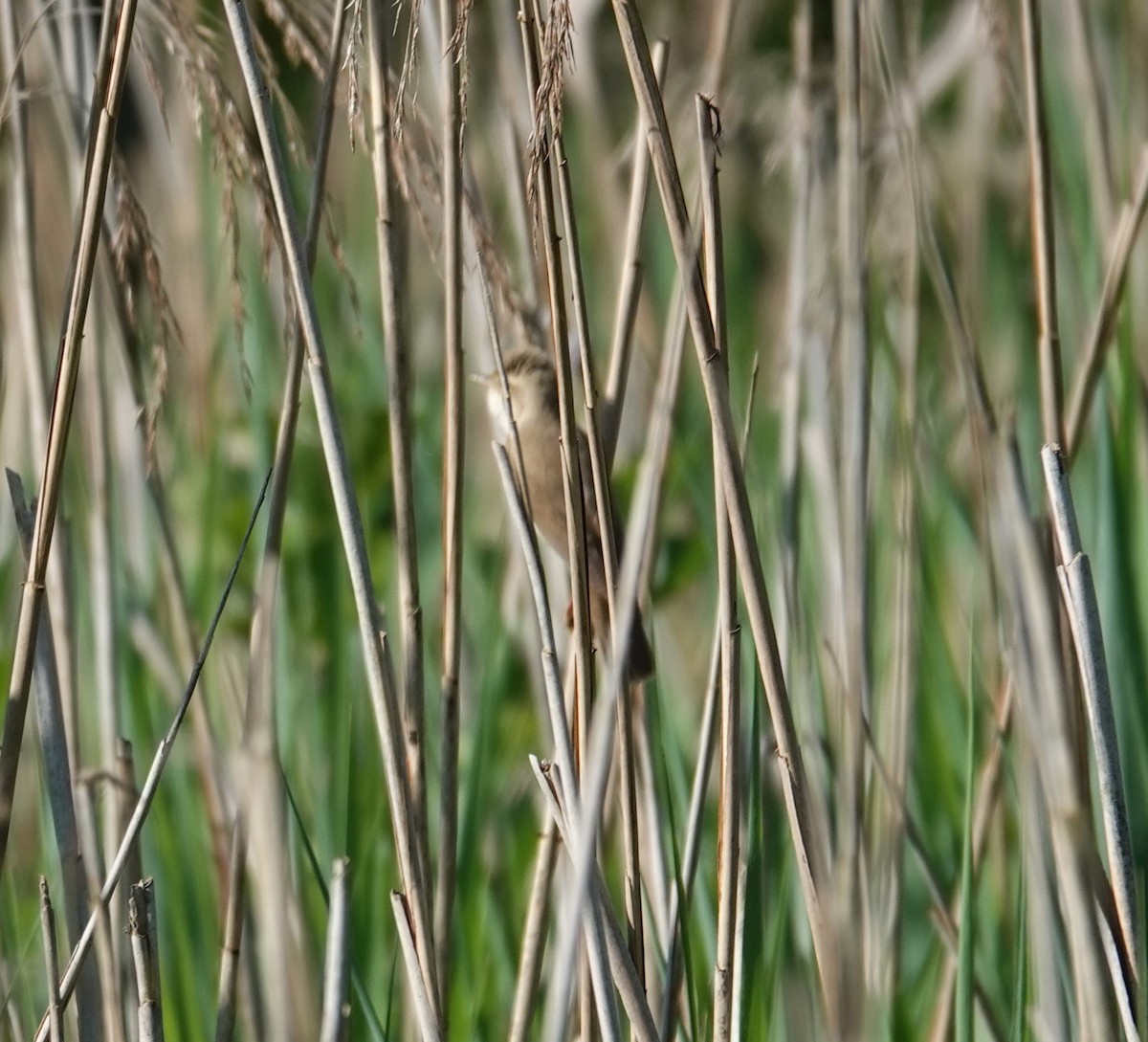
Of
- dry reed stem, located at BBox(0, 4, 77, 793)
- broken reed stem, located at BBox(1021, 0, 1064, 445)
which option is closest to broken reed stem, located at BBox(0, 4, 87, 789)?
dry reed stem, located at BBox(0, 4, 77, 793)

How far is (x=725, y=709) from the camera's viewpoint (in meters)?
0.96

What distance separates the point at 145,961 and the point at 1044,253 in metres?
0.86

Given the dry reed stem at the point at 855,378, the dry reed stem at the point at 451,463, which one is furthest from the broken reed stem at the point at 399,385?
the dry reed stem at the point at 855,378

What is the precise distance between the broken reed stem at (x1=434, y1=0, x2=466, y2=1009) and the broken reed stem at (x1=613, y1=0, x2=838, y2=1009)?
0.12 metres

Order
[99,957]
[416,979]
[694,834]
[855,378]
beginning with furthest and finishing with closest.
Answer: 1. [855,378]
2. [99,957]
3. [694,834]
4. [416,979]

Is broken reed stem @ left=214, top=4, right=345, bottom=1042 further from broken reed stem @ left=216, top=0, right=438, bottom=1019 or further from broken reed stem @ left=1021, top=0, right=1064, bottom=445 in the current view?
broken reed stem @ left=1021, top=0, right=1064, bottom=445

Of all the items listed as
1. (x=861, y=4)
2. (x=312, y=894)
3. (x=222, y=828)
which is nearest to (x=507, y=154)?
(x=861, y=4)

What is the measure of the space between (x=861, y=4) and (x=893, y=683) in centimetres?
63

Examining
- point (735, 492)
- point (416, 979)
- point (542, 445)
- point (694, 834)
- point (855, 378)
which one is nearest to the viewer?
point (735, 492)

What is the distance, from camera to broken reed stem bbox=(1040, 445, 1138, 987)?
0.91 meters

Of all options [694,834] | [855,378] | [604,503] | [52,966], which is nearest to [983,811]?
[694,834]

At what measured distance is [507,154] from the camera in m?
1.30

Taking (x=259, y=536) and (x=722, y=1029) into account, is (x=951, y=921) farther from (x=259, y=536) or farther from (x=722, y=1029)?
(x=259, y=536)

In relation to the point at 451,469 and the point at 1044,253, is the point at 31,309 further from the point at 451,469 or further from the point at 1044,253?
the point at 1044,253
